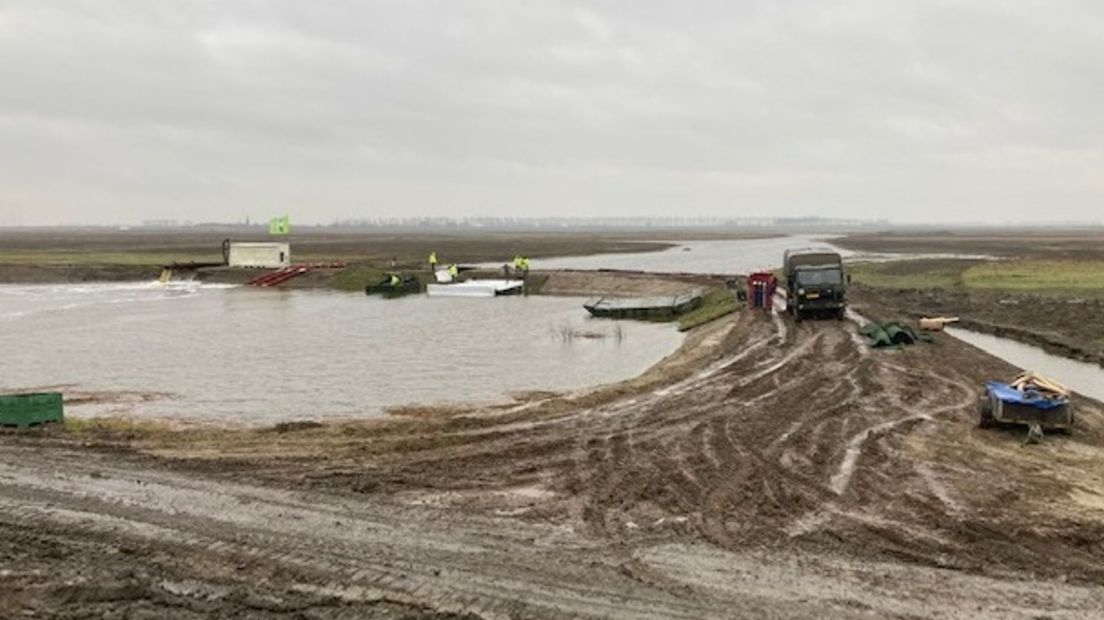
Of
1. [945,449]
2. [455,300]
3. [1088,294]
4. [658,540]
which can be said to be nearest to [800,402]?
[945,449]

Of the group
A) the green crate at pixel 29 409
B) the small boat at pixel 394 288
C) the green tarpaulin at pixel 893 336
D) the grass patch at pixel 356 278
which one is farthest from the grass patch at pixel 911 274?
the green crate at pixel 29 409

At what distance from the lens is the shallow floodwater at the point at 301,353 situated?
2559cm

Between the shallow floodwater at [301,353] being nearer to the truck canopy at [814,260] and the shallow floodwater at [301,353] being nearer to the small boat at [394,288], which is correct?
the small boat at [394,288]

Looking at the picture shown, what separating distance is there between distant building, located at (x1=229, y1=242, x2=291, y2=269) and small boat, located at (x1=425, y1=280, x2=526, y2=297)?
2119 centimetres

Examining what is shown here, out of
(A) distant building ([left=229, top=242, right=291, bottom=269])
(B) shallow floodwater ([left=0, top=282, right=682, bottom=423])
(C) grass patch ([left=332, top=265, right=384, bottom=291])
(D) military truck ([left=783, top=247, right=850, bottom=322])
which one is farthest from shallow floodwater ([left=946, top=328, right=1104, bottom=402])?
(A) distant building ([left=229, top=242, right=291, bottom=269])

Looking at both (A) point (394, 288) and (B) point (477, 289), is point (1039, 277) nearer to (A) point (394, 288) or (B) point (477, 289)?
(B) point (477, 289)

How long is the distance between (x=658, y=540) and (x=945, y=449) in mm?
8067

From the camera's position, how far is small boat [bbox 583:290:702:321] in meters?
48.0

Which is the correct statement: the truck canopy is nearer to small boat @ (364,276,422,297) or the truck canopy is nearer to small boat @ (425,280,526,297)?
small boat @ (425,280,526,297)

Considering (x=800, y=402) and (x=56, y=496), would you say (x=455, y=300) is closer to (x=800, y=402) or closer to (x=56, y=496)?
(x=800, y=402)

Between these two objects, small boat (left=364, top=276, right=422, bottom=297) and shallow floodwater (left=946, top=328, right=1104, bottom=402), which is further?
small boat (left=364, top=276, right=422, bottom=297)

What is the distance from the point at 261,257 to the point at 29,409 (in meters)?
64.4

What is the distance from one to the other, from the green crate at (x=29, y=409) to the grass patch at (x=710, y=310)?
97.4ft

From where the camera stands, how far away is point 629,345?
38.1 m
